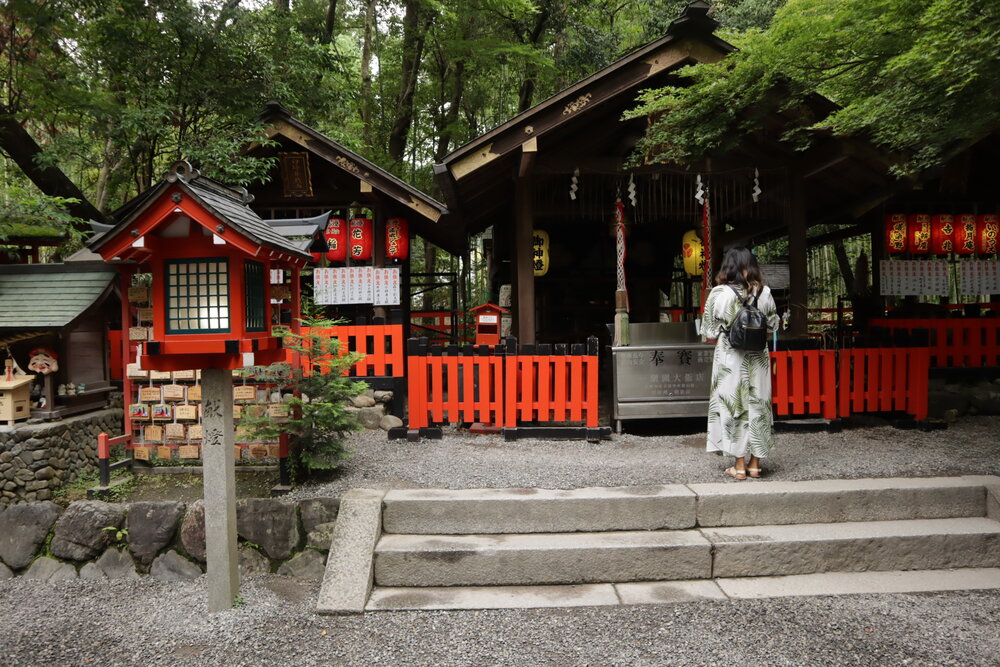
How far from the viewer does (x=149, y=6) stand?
848 centimetres

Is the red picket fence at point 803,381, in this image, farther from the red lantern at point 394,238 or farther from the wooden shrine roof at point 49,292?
the wooden shrine roof at point 49,292

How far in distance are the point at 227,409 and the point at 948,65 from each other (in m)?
6.40

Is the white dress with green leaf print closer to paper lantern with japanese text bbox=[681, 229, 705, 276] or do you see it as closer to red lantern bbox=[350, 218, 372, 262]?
paper lantern with japanese text bbox=[681, 229, 705, 276]

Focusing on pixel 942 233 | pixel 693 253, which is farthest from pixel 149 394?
pixel 942 233

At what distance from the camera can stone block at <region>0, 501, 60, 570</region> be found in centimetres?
541

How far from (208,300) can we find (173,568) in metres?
2.69

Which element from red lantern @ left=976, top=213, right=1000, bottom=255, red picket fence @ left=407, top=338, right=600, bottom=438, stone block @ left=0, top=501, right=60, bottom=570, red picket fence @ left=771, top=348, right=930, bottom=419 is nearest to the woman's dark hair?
red picket fence @ left=407, top=338, right=600, bottom=438

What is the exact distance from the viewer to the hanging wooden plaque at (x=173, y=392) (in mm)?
6395

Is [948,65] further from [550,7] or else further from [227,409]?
[550,7]

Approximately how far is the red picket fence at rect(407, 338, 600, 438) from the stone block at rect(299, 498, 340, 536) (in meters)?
2.27

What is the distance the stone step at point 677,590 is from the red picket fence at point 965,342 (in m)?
5.56

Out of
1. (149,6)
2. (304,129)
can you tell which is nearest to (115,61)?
(149,6)

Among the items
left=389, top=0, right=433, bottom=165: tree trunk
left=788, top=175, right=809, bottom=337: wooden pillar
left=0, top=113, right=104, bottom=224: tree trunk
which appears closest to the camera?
left=788, top=175, right=809, bottom=337: wooden pillar

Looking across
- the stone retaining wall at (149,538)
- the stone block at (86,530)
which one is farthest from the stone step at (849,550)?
the stone block at (86,530)
